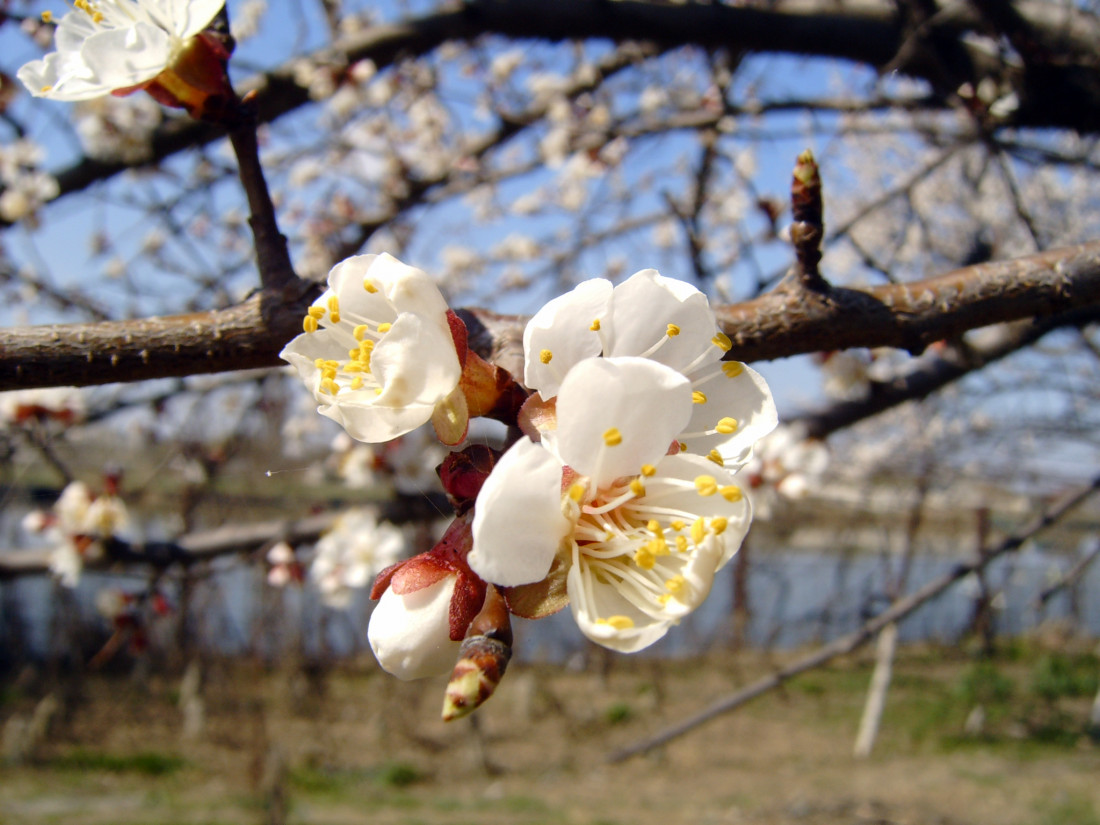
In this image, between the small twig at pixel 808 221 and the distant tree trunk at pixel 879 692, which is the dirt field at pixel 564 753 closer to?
the distant tree trunk at pixel 879 692

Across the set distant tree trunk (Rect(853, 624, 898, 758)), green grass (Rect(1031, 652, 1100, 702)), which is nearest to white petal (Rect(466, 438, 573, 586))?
distant tree trunk (Rect(853, 624, 898, 758))

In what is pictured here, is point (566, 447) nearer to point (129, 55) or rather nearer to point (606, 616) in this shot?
point (606, 616)

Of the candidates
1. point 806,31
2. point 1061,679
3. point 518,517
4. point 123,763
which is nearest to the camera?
point 518,517

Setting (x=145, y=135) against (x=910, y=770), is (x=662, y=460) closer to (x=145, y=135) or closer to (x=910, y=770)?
(x=145, y=135)

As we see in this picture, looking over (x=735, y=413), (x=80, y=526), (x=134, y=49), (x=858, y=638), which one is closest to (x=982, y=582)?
(x=858, y=638)

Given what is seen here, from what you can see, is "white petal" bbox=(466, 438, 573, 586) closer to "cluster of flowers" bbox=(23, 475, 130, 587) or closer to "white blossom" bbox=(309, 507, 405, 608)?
"cluster of flowers" bbox=(23, 475, 130, 587)

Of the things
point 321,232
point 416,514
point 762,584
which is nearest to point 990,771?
point 762,584
